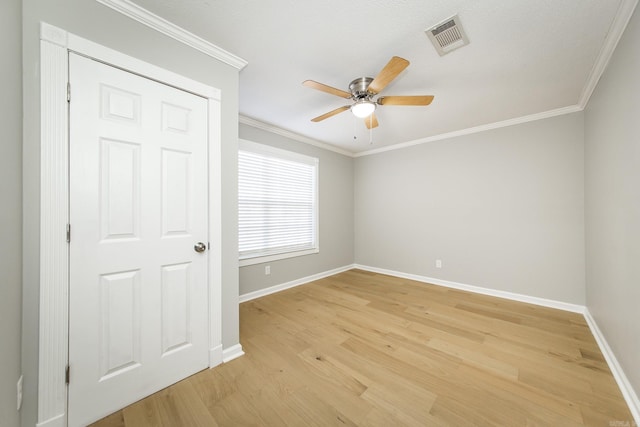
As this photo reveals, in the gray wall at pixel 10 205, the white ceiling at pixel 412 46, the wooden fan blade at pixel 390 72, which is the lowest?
the gray wall at pixel 10 205

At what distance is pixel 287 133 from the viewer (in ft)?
12.1

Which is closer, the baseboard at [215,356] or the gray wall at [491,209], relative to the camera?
the baseboard at [215,356]

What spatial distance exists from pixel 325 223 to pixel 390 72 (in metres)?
3.01

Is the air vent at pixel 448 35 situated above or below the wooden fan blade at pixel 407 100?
above

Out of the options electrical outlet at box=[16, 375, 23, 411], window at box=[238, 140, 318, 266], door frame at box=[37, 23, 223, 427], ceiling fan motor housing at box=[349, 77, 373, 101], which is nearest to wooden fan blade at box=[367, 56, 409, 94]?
ceiling fan motor housing at box=[349, 77, 373, 101]

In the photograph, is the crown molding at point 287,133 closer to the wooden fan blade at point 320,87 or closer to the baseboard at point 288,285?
the wooden fan blade at point 320,87

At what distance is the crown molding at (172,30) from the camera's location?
4.66ft

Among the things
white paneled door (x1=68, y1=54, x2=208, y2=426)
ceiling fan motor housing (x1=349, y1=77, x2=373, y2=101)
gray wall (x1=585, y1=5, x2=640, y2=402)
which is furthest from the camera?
ceiling fan motor housing (x1=349, y1=77, x2=373, y2=101)

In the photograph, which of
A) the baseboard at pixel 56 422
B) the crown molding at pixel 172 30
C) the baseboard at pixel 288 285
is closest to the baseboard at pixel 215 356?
the baseboard at pixel 56 422

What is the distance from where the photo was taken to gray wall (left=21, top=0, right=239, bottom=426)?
1.16 meters

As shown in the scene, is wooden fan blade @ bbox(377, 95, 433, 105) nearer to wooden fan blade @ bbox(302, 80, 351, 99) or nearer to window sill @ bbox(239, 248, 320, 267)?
wooden fan blade @ bbox(302, 80, 351, 99)

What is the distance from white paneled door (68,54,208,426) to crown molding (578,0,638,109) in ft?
9.31

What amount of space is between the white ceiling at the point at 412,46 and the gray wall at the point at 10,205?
0.73m

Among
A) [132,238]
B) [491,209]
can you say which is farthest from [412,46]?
[491,209]
